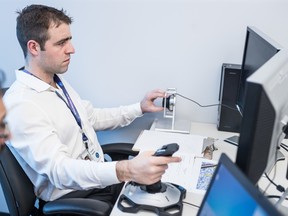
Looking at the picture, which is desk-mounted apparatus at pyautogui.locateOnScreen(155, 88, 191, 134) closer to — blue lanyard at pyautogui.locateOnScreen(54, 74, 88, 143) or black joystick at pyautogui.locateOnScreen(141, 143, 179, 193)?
blue lanyard at pyautogui.locateOnScreen(54, 74, 88, 143)

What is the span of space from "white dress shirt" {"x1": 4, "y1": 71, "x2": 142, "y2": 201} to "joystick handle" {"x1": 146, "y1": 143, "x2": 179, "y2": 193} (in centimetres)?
14

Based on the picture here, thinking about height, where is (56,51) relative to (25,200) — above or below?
above

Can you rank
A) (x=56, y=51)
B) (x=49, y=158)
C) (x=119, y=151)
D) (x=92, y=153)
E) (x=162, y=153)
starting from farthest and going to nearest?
(x=119, y=151) < (x=92, y=153) < (x=56, y=51) < (x=49, y=158) < (x=162, y=153)

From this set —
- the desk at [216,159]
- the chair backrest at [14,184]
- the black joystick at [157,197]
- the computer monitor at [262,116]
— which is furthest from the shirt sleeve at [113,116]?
the computer monitor at [262,116]

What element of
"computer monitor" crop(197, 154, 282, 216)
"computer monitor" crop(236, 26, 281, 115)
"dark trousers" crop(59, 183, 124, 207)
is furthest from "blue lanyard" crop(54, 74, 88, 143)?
"computer monitor" crop(197, 154, 282, 216)

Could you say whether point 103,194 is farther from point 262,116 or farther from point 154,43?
point 262,116

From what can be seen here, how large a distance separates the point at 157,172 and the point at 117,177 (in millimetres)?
175

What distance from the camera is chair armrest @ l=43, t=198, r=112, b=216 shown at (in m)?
1.14

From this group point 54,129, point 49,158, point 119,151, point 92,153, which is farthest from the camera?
point 119,151

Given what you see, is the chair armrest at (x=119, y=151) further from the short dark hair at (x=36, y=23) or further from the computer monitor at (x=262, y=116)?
the computer monitor at (x=262, y=116)

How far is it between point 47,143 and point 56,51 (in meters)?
0.44

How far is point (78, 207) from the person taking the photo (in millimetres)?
1160

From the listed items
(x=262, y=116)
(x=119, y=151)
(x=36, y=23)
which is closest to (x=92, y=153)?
(x=119, y=151)

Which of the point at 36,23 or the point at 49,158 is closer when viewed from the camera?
the point at 49,158
